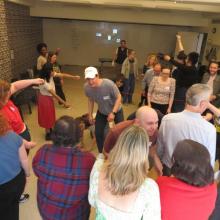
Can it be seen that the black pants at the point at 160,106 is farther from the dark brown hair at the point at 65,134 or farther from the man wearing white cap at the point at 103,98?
the dark brown hair at the point at 65,134

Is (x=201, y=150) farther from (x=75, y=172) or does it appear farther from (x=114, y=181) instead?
(x=75, y=172)

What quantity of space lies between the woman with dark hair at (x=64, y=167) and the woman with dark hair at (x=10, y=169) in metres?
0.28

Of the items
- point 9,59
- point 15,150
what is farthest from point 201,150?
point 9,59

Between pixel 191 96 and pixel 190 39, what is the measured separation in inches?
333

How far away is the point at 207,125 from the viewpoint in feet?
6.11

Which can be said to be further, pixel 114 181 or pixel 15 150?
pixel 15 150

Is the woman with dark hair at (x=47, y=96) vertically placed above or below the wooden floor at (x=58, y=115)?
above

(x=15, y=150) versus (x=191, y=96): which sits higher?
(x=191, y=96)

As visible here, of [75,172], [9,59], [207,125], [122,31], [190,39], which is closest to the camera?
[75,172]

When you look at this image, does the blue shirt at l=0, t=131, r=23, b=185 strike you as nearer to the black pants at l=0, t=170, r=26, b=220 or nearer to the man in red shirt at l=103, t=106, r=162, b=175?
the black pants at l=0, t=170, r=26, b=220

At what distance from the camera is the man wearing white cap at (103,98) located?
3000mm

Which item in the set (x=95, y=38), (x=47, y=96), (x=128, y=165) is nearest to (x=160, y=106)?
(x=47, y=96)

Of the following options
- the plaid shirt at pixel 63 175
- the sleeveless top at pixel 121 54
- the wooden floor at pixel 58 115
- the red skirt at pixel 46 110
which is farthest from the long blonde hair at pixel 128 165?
the sleeveless top at pixel 121 54

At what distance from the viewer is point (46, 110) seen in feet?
12.9
